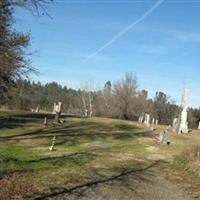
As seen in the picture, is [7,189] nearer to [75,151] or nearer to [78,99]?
[75,151]

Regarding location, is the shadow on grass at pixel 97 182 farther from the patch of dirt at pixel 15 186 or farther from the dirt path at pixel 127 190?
the patch of dirt at pixel 15 186

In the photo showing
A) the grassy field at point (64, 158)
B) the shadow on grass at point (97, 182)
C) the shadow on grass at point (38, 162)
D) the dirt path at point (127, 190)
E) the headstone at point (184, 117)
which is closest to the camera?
the shadow on grass at point (97, 182)

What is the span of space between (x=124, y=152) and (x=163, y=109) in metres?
82.0

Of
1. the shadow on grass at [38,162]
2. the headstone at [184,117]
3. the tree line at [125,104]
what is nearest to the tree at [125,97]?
the tree line at [125,104]

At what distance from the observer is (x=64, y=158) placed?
71.0 ft

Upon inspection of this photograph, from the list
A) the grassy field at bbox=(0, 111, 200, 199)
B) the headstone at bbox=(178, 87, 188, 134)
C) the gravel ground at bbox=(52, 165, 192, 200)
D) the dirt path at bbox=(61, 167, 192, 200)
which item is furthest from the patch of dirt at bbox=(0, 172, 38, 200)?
the headstone at bbox=(178, 87, 188, 134)

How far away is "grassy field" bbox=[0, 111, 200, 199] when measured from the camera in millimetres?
14922

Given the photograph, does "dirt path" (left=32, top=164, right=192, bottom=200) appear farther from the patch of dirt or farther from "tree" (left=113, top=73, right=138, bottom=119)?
"tree" (left=113, top=73, right=138, bottom=119)

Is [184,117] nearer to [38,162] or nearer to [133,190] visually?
[38,162]

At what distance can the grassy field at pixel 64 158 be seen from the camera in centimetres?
1492

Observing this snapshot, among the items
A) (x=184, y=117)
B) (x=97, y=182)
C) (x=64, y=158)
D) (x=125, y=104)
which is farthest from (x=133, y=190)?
(x=125, y=104)

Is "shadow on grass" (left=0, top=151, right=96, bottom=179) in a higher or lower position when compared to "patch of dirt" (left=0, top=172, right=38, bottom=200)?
higher

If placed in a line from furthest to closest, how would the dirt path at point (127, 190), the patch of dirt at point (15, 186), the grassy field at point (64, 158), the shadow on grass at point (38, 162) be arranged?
the shadow on grass at point (38, 162), the grassy field at point (64, 158), the dirt path at point (127, 190), the patch of dirt at point (15, 186)

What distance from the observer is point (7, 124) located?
38094mm
